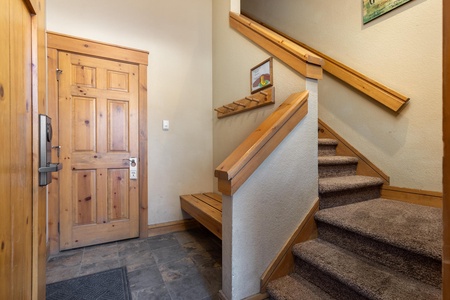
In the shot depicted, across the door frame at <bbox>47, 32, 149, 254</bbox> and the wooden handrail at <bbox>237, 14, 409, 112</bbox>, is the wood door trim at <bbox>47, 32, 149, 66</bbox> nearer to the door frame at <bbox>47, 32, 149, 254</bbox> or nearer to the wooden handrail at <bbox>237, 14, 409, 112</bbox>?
the door frame at <bbox>47, 32, 149, 254</bbox>

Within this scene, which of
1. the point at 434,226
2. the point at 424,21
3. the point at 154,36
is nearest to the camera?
the point at 434,226

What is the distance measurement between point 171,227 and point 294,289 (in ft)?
5.62

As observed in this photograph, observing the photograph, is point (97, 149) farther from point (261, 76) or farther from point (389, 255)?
point (389, 255)

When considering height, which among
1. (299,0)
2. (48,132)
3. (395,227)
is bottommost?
(395,227)

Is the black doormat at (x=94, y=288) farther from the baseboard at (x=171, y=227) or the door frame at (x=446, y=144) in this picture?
the door frame at (x=446, y=144)

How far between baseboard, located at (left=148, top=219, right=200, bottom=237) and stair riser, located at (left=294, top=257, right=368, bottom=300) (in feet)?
5.19

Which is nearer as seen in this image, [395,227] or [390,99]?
[395,227]

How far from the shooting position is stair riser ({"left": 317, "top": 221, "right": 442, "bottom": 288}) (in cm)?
103

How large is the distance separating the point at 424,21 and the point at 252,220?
2.08m

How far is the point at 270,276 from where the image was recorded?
134 cm

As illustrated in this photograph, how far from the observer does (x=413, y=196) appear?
1.76m

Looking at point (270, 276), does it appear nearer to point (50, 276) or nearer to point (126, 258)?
point (126, 258)

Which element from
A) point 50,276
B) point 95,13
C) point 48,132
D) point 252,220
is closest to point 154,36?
point 95,13

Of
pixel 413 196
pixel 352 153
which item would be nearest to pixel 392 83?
pixel 352 153
